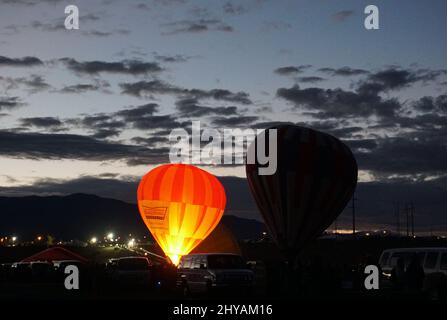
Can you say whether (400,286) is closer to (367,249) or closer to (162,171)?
(162,171)

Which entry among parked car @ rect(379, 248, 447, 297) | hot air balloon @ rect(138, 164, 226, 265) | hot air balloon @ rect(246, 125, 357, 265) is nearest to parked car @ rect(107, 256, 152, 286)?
hot air balloon @ rect(246, 125, 357, 265)

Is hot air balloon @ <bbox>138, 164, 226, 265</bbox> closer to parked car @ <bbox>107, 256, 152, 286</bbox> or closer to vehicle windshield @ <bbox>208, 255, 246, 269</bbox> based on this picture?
parked car @ <bbox>107, 256, 152, 286</bbox>

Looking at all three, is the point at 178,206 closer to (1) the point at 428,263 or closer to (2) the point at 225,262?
(2) the point at 225,262

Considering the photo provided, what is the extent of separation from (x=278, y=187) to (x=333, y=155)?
3703mm

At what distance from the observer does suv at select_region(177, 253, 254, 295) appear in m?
30.1

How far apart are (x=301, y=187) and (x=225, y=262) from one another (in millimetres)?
11957

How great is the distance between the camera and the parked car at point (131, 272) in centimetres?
3481

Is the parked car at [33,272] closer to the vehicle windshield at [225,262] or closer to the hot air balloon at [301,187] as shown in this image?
the hot air balloon at [301,187]

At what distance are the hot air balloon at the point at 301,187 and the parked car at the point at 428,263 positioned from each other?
9519 mm

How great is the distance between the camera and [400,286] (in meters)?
29.2

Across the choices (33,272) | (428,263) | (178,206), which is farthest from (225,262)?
(33,272)

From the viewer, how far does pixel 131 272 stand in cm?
3494
